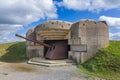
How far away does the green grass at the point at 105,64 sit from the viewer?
37.8 ft

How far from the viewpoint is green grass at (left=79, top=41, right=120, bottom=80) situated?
11531mm

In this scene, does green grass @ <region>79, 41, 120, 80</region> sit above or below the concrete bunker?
below

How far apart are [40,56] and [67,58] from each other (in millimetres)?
3136

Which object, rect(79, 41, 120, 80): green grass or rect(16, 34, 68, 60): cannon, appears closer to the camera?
rect(79, 41, 120, 80): green grass

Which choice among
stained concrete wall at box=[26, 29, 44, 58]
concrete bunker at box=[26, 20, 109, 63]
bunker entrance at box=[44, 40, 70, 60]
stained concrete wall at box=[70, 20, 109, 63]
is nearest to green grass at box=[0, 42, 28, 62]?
stained concrete wall at box=[26, 29, 44, 58]

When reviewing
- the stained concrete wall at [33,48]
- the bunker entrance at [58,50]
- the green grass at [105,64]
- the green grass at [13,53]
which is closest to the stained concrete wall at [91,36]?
the green grass at [105,64]

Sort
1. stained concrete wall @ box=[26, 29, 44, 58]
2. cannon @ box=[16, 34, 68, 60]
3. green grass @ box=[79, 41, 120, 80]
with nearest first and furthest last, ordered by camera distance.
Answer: green grass @ box=[79, 41, 120, 80]
cannon @ box=[16, 34, 68, 60]
stained concrete wall @ box=[26, 29, 44, 58]

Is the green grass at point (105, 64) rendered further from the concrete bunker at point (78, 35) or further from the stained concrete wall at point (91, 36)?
the concrete bunker at point (78, 35)

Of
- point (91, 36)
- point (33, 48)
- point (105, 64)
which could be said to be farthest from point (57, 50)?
point (105, 64)

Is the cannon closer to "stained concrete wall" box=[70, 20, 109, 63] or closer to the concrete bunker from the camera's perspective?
the concrete bunker

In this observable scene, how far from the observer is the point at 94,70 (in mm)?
12195

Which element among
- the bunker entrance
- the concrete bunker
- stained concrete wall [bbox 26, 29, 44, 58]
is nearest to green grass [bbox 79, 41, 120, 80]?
the concrete bunker

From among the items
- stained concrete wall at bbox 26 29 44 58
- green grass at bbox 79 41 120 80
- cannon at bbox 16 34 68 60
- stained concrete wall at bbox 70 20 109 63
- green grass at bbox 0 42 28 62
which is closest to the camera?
green grass at bbox 79 41 120 80

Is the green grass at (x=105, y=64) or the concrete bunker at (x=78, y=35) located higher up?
the concrete bunker at (x=78, y=35)
